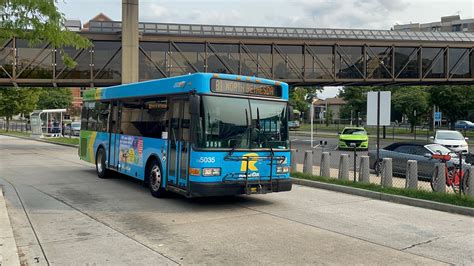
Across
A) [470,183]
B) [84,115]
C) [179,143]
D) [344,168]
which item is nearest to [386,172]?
[344,168]

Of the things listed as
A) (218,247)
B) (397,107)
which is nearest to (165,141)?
(218,247)

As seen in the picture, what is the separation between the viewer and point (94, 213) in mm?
9273

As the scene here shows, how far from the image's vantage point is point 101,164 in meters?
15.1

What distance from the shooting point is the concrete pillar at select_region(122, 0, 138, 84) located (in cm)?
2953

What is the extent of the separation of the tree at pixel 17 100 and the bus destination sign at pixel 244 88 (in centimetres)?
4757

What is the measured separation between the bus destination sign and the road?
8.48ft

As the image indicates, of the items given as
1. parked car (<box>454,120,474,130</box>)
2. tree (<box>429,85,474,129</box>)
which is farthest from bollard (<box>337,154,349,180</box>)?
parked car (<box>454,120,474,130</box>)

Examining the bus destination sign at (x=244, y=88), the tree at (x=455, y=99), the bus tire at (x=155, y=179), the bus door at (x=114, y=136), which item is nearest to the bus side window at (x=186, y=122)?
the bus destination sign at (x=244, y=88)

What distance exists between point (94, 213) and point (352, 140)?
23586 mm

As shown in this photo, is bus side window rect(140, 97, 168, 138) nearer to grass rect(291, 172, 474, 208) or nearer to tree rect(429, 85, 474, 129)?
grass rect(291, 172, 474, 208)

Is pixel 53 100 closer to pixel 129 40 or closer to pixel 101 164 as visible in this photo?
pixel 129 40

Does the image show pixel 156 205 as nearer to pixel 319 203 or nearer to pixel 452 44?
pixel 319 203

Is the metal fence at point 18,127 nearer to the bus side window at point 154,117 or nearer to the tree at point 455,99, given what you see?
the tree at point 455,99

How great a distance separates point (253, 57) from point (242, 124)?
88.7ft
